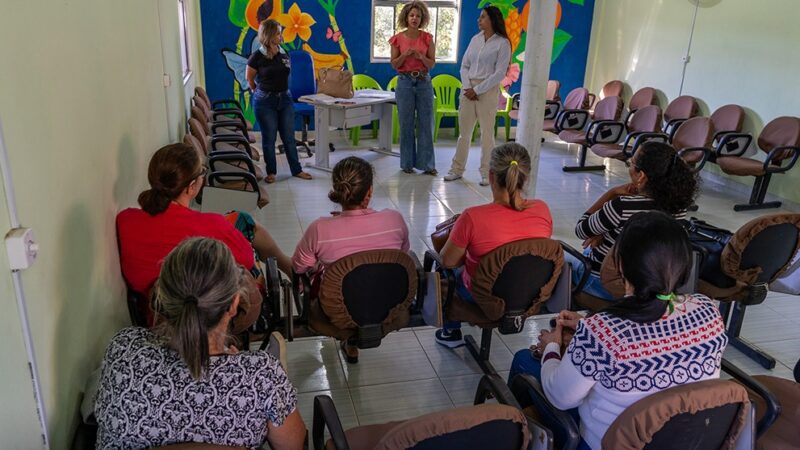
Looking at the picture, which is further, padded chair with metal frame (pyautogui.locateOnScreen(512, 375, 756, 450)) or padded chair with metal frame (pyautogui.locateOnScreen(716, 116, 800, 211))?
padded chair with metal frame (pyautogui.locateOnScreen(716, 116, 800, 211))

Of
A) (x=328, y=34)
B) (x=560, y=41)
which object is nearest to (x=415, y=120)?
(x=328, y=34)

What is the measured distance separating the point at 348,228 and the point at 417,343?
0.94m

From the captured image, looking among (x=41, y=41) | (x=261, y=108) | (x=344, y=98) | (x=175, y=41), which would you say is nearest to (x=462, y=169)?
(x=344, y=98)

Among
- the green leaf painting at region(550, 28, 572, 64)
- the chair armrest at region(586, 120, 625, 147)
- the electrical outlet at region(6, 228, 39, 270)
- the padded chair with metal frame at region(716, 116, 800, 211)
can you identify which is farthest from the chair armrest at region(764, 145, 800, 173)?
the electrical outlet at region(6, 228, 39, 270)

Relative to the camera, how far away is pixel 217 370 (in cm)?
141

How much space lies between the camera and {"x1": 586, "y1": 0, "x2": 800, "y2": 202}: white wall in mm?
5535

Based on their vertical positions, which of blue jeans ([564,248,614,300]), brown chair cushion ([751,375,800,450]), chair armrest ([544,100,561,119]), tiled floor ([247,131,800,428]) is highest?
chair armrest ([544,100,561,119])

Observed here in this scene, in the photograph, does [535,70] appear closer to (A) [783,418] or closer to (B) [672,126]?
(B) [672,126]

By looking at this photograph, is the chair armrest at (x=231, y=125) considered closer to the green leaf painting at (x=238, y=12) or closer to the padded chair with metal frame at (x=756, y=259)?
the green leaf painting at (x=238, y=12)

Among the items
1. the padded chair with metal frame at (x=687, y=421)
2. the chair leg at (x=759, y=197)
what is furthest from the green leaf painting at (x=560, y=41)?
the padded chair with metal frame at (x=687, y=421)

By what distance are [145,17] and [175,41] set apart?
164cm

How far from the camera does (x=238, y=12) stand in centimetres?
723

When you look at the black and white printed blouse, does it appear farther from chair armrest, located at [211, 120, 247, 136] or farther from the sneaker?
chair armrest, located at [211, 120, 247, 136]

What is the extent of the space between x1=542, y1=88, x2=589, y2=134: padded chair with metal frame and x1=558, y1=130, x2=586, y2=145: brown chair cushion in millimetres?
245
